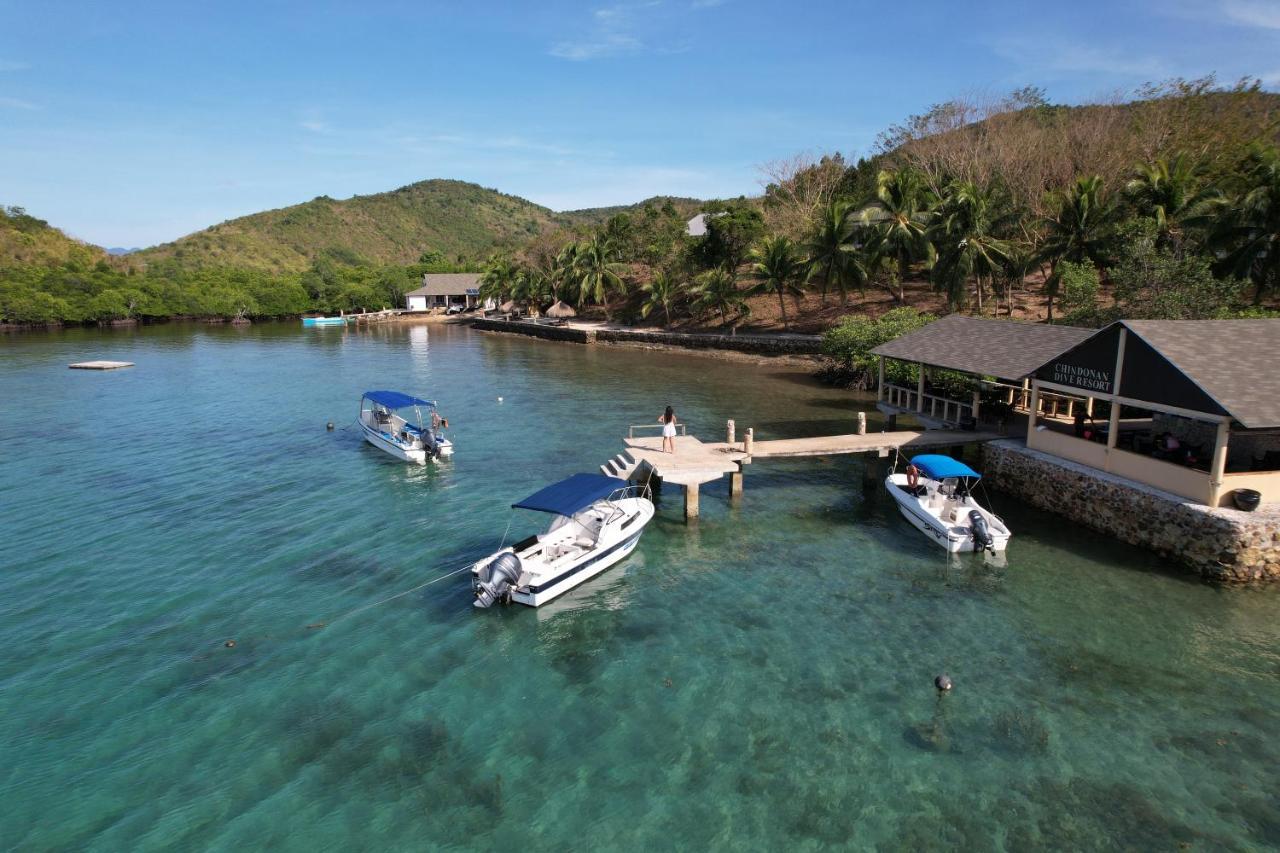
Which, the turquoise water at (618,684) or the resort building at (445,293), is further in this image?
the resort building at (445,293)

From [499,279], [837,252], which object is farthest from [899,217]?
[499,279]

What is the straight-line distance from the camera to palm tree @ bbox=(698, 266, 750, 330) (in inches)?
2415

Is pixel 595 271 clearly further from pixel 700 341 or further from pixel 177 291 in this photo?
pixel 177 291

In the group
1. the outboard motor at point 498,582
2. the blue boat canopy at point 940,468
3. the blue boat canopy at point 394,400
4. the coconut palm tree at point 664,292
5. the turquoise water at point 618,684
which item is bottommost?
the turquoise water at point 618,684

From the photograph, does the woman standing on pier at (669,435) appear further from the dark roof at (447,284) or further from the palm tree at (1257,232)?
the dark roof at (447,284)

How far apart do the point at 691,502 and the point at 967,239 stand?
30432mm

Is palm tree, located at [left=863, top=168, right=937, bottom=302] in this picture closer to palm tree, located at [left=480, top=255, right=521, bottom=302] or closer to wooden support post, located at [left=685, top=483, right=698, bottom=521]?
wooden support post, located at [left=685, top=483, right=698, bottom=521]

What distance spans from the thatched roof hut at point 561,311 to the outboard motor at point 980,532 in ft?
235

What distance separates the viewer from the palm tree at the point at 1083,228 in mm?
38406

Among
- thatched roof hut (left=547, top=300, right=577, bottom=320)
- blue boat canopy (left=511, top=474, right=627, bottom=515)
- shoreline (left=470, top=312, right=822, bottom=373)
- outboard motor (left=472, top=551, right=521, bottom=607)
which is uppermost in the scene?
thatched roof hut (left=547, top=300, right=577, bottom=320)

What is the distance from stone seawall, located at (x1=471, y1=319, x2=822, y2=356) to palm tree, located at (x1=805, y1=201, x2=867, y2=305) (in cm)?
494

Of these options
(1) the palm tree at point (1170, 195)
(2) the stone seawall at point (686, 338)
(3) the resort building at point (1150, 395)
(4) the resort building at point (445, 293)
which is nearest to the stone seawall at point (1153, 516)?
(3) the resort building at point (1150, 395)

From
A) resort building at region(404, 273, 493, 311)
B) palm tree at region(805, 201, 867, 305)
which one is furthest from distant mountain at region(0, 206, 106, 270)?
palm tree at region(805, 201, 867, 305)

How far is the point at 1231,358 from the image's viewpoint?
17250mm
